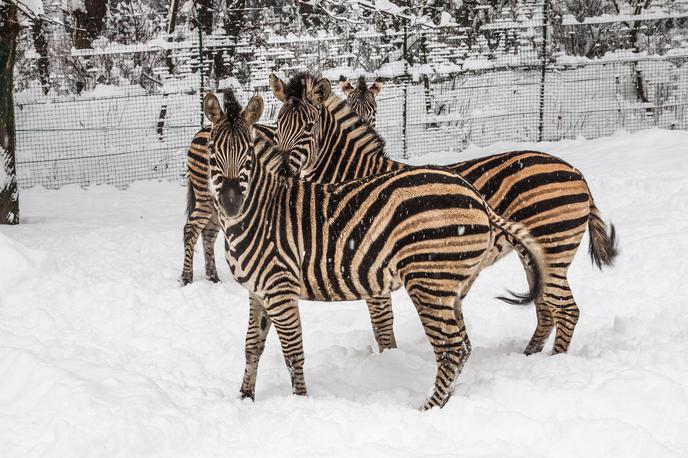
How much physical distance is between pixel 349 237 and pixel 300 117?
1601mm

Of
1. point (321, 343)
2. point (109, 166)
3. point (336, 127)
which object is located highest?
point (336, 127)

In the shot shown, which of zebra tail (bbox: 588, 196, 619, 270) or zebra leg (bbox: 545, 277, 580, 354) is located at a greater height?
zebra tail (bbox: 588, 196, 619, 270)

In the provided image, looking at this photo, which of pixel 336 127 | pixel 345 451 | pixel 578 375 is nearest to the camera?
pixel 345 451

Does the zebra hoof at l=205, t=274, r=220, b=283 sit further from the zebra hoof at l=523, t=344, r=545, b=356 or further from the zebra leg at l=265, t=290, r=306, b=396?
the zebra hoof at l=523, t=344, r=545, b=356

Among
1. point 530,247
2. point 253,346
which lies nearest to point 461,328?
point 530,247

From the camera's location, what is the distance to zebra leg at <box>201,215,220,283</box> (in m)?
8.09

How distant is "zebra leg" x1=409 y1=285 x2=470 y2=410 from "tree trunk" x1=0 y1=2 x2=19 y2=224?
645cm

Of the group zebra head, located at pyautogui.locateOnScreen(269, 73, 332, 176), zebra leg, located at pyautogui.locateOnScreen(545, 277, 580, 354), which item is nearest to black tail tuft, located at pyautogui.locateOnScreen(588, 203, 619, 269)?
zebra leg, located at pyautogui.locateOnScreen(545, 277, 580, 354)

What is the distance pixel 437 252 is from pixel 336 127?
79.1 inches

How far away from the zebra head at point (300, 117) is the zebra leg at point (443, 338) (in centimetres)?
183

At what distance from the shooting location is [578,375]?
5.12 meters

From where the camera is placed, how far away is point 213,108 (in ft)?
16.4

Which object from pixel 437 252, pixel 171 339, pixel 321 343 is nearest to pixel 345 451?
pixel 437 252

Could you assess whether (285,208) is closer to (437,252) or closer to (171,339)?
(437,252)
